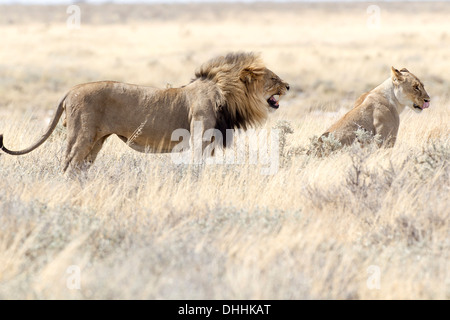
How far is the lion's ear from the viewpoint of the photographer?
7.68 metres

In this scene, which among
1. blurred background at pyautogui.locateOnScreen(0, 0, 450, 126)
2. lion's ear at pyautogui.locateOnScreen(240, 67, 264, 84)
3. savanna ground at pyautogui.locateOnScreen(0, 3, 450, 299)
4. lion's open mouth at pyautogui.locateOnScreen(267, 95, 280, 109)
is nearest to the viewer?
savanna ground at pyautogui.locateOnScreen(0, 3, 450, 299)

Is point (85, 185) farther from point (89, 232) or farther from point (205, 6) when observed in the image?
point (205, 6)

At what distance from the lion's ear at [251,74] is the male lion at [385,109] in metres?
1.10

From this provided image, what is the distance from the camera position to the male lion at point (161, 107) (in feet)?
23.2

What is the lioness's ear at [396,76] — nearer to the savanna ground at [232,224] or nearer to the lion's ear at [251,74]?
the savanna ground at [232,224]

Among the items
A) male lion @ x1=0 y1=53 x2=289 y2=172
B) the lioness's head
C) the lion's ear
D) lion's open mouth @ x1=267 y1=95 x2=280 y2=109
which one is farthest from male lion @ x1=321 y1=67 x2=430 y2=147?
the lion's ear

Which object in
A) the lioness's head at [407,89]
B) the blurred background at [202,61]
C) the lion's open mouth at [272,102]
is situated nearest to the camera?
the lion's open mouth at [272,102]

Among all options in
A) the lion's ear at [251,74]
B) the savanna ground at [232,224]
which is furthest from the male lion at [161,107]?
the savanna ground at [232,224]

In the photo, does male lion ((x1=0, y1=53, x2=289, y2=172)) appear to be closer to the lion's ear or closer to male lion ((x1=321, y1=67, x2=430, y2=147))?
the lion's ear

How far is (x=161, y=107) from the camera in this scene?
7.34m

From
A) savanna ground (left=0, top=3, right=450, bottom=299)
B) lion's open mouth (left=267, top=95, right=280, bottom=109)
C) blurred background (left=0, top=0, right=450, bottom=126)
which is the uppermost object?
blurred background (left=0, top=0, right=450, bottom=126)

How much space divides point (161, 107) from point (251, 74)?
1106mm

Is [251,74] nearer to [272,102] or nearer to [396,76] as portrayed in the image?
[272,102]

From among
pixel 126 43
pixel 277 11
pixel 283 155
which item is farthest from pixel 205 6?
pixel 283 155
